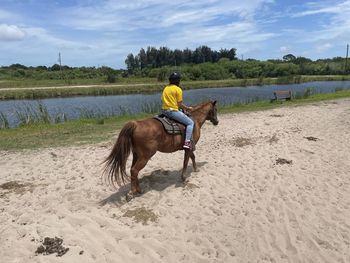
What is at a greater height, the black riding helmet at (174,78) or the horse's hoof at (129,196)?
the black riding helmet at (174,78)

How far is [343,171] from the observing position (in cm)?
688

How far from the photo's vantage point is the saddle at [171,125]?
6.23 m

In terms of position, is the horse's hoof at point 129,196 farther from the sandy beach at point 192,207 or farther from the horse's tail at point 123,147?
the horse's tail at point 123,147

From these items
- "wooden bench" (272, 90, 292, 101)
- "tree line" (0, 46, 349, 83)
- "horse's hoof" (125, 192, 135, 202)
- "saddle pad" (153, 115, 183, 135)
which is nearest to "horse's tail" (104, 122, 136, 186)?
"horse's hoof" (125, 192, 135, 202)

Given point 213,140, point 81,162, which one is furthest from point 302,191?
point 81,162

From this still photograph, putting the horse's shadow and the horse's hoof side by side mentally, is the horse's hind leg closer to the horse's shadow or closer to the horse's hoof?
the horse's hoof

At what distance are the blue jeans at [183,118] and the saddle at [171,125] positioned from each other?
0.07 meters

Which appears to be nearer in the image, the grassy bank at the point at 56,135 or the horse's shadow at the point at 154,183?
the horse's shadow at the point at 154,183

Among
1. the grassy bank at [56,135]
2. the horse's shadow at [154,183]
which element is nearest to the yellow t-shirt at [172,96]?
the horse's shadow at [154,183]

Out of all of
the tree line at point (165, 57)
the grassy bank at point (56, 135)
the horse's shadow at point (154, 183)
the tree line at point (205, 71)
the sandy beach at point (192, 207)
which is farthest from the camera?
the tree line at point (165, 57)

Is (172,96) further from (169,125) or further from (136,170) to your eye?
(136,170)

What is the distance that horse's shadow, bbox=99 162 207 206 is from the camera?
6.03m

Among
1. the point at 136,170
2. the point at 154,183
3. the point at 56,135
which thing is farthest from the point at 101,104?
the point at 136,170

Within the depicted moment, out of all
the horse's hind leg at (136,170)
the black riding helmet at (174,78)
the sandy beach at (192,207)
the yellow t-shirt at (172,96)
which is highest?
the black riding helmet at (174,78)
